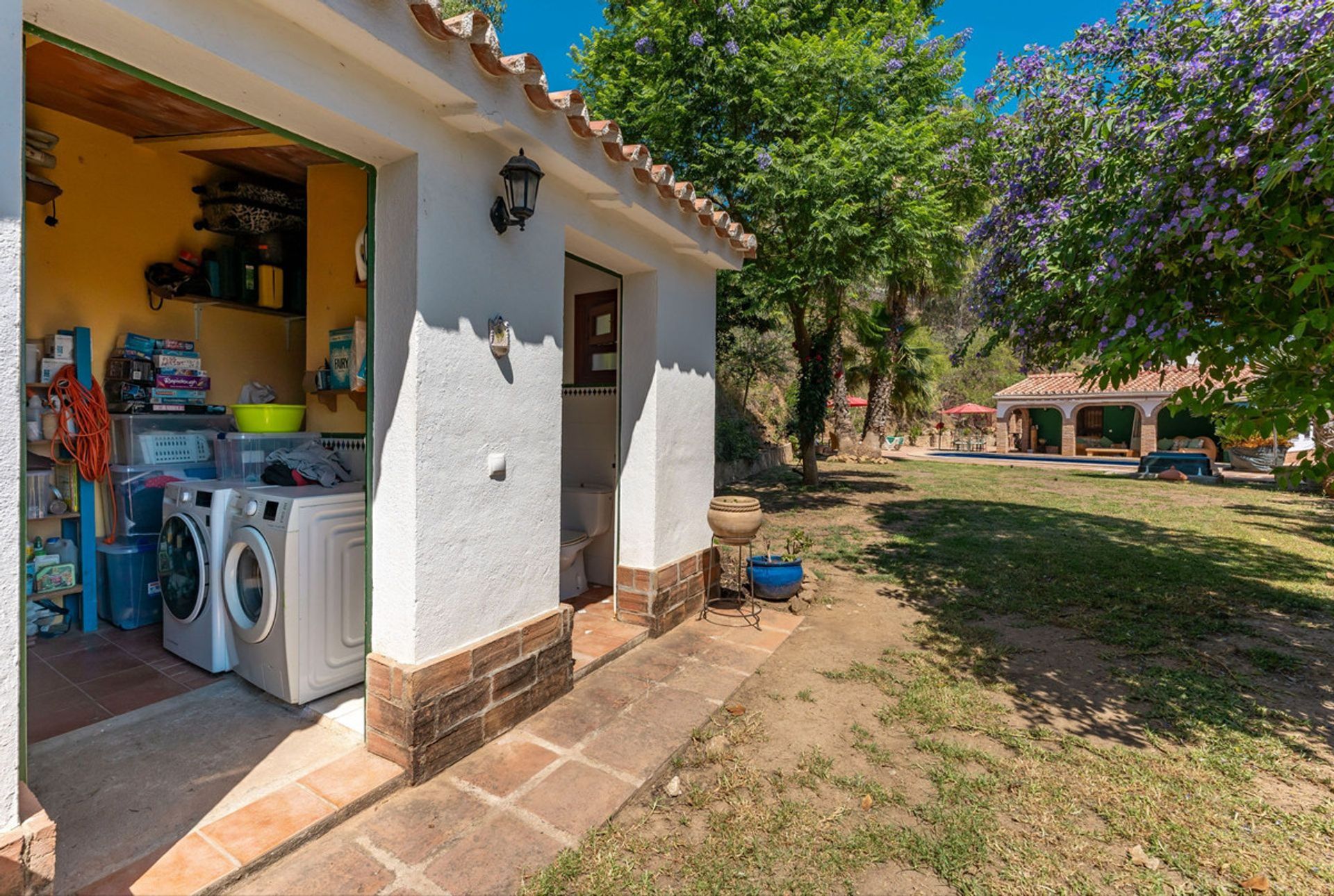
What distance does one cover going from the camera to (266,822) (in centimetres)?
209

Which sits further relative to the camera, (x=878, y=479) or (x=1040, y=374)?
(x=1040, y=374)

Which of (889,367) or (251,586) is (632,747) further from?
(889,367)

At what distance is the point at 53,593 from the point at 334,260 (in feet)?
8.58

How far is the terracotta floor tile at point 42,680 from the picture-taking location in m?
2.97

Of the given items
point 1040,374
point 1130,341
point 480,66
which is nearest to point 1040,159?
point 1130,341

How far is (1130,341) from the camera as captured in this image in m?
3.09

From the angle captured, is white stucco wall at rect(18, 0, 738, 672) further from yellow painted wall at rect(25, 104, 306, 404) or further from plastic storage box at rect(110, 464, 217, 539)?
yellow painted wall at rect(25, 104, 306, 404)

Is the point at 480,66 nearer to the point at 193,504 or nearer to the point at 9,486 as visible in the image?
the point at 9,486

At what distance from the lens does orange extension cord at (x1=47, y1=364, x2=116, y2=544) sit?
3604mm

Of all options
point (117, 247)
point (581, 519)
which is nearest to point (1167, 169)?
point (581, 519)

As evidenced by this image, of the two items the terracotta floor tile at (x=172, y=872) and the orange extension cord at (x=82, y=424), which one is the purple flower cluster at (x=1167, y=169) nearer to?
the terracotta floor tile at (x=172, y=872)

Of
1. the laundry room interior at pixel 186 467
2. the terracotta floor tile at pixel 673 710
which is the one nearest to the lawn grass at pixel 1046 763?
the terracotta floor tile at pixel 673 710

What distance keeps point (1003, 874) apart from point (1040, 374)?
2678 cm

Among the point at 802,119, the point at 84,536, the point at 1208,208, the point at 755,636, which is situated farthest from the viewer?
the point at 802,119
